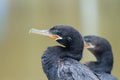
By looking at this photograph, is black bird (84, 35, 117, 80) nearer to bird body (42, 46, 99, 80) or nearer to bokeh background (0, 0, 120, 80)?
bird body (42, 46, 99, 80)

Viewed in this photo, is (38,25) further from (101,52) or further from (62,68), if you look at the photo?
(62,68)

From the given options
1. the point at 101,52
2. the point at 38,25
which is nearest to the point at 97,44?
the point at 101,52

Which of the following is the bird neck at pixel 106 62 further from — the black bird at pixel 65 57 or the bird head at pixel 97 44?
the black bird at pixel 65 57

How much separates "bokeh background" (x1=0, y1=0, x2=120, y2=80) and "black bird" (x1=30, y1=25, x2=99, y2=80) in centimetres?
126

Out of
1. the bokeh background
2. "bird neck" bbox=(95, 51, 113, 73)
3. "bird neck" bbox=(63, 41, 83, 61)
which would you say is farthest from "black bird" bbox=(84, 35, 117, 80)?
the bokeh background

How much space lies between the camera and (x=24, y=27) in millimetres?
3371

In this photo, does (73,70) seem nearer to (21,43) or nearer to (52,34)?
(52,34)

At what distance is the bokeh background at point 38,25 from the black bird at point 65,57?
49.8 inches

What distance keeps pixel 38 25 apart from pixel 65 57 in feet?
6.10

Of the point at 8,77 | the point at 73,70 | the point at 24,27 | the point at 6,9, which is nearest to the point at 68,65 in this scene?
the point at 73,70

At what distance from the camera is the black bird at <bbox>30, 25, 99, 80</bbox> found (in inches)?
58.6

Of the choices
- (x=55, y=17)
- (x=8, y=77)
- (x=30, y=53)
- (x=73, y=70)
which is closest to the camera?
(x=73, y=70)

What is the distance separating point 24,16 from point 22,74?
73 cm

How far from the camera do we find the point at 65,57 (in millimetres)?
1561
